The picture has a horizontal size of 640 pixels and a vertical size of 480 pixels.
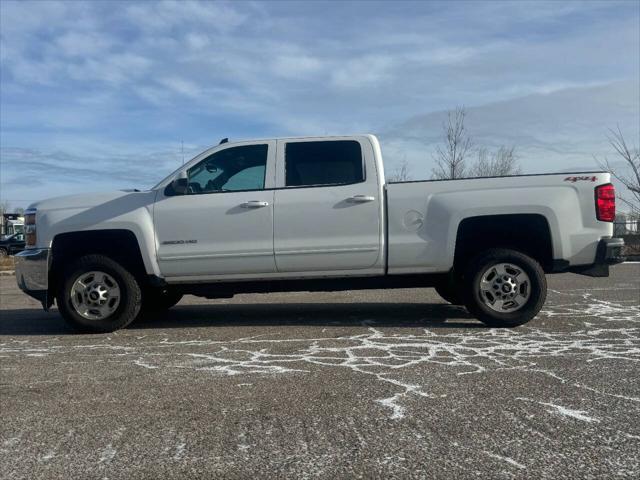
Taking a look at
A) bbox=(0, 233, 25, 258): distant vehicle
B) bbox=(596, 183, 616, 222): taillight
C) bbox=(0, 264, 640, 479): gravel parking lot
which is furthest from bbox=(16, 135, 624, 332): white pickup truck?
bbox=(0, 233, 25, 258): distant vehicle

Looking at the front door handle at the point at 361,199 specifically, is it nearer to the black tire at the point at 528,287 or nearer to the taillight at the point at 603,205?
the black tire at the point at 528,287

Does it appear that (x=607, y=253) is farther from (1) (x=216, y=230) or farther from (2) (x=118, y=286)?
(2) (x=118, y=286)

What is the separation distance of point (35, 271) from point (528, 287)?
17.8 ft

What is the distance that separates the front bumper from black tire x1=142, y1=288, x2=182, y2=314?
45.3 inches

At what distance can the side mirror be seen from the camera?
698 cm

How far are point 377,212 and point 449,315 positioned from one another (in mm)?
1954

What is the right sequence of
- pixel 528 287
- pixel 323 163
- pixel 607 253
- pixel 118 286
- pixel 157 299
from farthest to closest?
1. pixel 157 299
2. pixel 323 163
3. pixel 118 286
4. pixel 528 287
5. pixel 607 253

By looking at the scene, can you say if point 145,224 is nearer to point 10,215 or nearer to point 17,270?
point 17,270

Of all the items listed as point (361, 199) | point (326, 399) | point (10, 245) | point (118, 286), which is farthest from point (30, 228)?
point (10, 245)

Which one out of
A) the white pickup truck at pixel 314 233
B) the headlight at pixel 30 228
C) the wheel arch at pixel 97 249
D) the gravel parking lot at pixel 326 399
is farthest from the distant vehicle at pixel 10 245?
the white pickup truck at pixel 314 233

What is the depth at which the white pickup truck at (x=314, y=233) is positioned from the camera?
6.83 metres

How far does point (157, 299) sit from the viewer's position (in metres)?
8.19

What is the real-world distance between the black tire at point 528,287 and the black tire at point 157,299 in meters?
3.43

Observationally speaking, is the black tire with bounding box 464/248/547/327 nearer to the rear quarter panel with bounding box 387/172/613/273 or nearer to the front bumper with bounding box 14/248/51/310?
the rear quarter panel with bounding box 387/172/613/273
